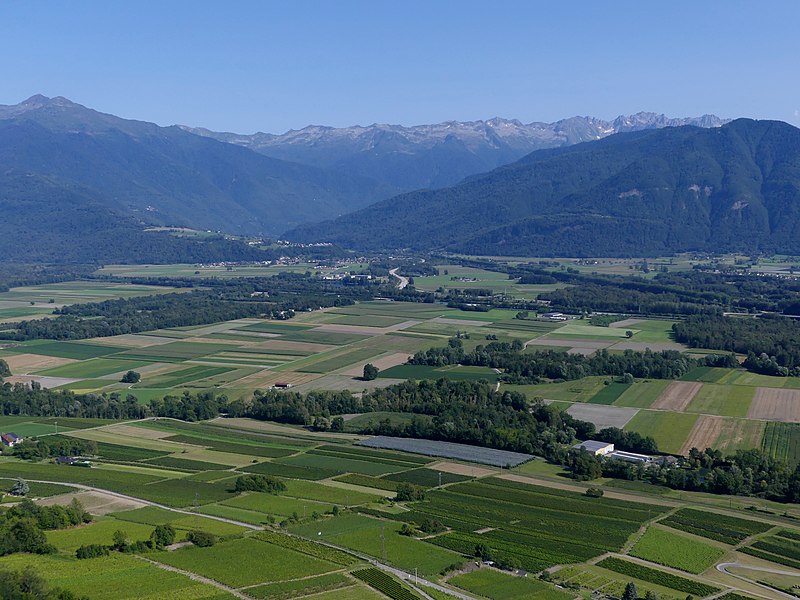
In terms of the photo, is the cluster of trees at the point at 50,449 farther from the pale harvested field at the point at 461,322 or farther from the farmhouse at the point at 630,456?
the pale harvested field at the point at 461,322

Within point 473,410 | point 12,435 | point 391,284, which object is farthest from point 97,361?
point 391,284

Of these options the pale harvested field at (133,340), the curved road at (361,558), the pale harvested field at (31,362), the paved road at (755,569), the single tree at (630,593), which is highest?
the pale harvested field at (133,340)

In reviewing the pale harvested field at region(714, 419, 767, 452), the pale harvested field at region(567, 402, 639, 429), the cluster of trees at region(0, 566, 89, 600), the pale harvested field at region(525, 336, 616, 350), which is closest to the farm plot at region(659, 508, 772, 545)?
the pale harvested field at region(714, 419, 767, 452)

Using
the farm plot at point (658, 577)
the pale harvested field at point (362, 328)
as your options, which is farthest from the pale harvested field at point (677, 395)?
the pale harvested field at point (362, 328)

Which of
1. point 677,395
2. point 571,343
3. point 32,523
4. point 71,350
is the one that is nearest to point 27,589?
point 32,523

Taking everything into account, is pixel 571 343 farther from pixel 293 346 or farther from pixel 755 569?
pixel 755 569

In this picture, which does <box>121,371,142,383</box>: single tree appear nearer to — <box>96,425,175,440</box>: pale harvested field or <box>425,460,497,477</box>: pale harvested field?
<box>96,425,175,440</box>: pale harvested field
